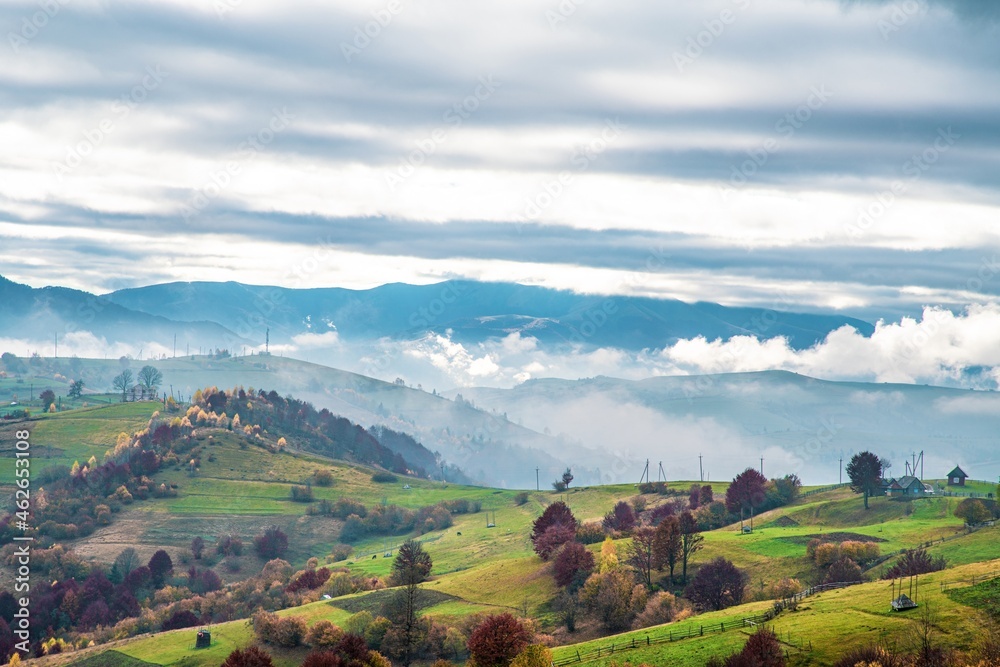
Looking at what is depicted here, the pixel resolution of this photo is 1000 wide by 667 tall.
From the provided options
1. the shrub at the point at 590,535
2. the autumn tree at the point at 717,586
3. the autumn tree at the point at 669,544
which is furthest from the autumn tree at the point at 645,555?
the shrub at the point at 590,535

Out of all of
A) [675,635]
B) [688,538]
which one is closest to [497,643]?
[675,635]

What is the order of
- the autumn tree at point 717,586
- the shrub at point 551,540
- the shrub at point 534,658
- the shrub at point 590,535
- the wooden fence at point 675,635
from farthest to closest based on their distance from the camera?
1. the shrub at point 590,535
2. the shrub at point 551,540
3. the autumn tree at point 717,586
4. the wooden fence at point 675,635
5. the shrub at point 534,658

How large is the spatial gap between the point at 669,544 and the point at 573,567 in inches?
638

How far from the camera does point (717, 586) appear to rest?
145m

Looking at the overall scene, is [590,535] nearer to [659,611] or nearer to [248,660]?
[659,611]

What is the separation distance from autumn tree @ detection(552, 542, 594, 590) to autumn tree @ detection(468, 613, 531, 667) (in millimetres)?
35727

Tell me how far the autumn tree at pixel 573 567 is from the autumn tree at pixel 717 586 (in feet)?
62.4

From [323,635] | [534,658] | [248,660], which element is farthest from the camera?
[323,635]

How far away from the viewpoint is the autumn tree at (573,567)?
165000 mm

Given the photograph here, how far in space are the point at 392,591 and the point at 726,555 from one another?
57709 mm

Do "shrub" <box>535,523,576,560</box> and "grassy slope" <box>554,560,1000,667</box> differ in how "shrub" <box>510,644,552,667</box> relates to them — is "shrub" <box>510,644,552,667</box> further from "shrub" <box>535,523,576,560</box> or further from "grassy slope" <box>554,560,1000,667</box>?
"shrub" <box>535,523,576,560</box>

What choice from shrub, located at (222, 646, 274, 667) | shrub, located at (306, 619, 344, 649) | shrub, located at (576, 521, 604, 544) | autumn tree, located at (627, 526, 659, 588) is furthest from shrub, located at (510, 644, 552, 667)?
shrub, located at (576, 521, 604, 544)

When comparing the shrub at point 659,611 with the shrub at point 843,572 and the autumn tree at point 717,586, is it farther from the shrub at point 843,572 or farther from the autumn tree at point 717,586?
the shrub at point 843,572

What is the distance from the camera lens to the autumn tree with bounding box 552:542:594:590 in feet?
541
